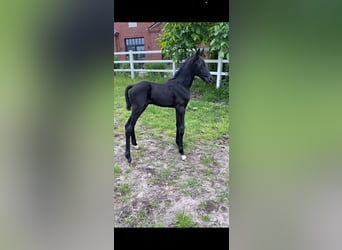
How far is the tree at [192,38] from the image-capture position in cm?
132

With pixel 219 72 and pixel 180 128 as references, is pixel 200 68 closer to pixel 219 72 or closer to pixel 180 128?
pixel 219 72

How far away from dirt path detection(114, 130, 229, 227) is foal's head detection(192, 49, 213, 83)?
37 centimetres

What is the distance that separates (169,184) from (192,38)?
82 centimetres

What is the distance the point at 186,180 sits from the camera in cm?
157

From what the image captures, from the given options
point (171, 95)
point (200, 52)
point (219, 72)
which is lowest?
point (171, 95)

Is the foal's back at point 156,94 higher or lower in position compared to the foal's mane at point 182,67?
lower

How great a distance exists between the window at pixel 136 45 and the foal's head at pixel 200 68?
0.30m

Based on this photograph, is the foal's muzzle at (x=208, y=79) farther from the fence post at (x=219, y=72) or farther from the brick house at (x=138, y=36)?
the brick house at (x=138, y=36)

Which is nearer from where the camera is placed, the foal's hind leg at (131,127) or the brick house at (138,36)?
the brick house at (138,36)

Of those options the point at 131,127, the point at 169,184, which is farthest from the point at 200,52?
the point at 169,184

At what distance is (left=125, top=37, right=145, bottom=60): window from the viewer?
131 cm

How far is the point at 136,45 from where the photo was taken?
4.55ft

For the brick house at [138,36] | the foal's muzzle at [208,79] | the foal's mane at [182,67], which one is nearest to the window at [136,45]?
the brick house at [138,36]
